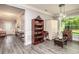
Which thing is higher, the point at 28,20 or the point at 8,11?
the point at 8,11

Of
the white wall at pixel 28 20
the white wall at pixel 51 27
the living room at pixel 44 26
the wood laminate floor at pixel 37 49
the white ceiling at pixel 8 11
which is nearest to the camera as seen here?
the wood laminate floor at pixel 37 49

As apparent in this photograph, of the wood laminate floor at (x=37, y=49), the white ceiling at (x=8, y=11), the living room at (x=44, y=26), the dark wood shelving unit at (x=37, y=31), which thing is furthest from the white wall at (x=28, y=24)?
the white ceiling at (x=8, y=11)

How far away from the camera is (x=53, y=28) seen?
717 cm

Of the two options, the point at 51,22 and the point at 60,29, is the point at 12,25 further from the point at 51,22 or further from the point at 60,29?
the point at 60,29

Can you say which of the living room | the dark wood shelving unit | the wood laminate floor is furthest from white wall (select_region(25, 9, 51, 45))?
the wood laminate floor

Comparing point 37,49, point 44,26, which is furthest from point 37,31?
point 37,49

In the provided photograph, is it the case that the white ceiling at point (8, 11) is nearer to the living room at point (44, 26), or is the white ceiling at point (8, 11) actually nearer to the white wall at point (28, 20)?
the living room at point (44, 26)

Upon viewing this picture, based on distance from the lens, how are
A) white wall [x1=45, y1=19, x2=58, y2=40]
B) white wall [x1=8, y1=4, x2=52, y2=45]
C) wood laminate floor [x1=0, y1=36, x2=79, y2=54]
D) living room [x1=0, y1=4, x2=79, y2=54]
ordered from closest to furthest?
wood laminate floor [x1=0, y1=36, x2=79, y2=54]
living room [x1=0, y1=4, x2=79, y2=54]
white wall [x1=8, y1=4, x2=52, y2=45]
white wall [x1=45, y1=19, x2=58, y2=40]

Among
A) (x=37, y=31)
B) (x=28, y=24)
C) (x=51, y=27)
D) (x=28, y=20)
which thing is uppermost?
(x=28, y=20)

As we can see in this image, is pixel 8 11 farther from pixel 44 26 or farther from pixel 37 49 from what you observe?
pixel 37 49

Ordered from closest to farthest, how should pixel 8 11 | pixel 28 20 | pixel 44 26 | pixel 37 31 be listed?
pixel 28 20 → pixel 37 31 → pixel 8 11 → pixel 44 26

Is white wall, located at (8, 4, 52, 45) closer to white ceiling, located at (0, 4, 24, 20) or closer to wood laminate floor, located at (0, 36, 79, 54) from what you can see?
wood laminate floor, located at (0, 36, 79, 54)
